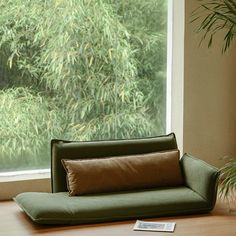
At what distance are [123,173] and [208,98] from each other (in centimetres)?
129

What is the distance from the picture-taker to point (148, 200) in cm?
371

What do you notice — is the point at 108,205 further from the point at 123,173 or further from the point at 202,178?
the point at 202,178

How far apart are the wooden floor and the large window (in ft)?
3.30

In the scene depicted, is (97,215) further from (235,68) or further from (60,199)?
(235,68)

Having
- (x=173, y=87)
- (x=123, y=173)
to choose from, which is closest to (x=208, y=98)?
(x=173, y=87)

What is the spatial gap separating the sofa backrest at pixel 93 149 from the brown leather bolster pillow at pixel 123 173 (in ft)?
0.25

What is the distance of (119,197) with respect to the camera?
3777mm

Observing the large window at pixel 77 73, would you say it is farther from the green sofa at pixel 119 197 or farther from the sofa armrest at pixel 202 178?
the sofa armrest at pixel 202 178

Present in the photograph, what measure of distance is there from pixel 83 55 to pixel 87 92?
33cm

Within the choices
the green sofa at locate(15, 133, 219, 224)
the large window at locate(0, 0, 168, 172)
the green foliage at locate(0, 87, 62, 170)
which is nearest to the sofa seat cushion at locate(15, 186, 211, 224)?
the green sofa at locate(15, 133, 219, 224)

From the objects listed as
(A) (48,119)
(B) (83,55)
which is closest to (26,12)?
(B) (83,55)

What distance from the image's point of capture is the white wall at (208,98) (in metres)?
4.68

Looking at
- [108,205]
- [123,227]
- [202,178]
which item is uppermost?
[202,178]

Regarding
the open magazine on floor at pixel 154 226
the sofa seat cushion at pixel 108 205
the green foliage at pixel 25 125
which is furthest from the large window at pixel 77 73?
the open magazine on floor at pixel 154 226
